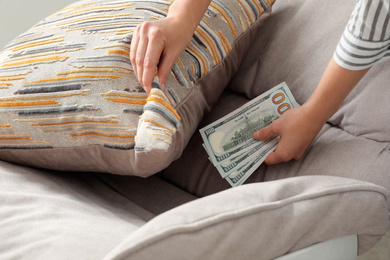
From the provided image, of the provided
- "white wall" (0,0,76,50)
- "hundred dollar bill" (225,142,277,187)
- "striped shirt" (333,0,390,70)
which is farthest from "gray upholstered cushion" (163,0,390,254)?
"white wall" (0,0,76,50)

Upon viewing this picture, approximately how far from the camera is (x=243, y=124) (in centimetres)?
101

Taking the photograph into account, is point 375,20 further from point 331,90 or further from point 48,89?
point 48,89

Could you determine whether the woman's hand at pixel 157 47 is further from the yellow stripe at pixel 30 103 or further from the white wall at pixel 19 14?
the white wall at pixel 19 14

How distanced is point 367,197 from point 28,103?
654mm

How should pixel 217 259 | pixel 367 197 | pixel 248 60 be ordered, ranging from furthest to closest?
pixel 248 60 < pixel 367 197 < pixel 217 259

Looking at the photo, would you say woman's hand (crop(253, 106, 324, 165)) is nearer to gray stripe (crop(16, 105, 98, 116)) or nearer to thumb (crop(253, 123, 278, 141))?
thumb (crop(253, 123, 278, 141))

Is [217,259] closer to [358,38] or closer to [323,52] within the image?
[358,38]

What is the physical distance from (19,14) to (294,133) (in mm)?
1341

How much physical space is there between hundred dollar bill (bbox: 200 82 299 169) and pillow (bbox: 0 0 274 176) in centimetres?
7

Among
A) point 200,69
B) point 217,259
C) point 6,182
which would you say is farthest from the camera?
point 200,69

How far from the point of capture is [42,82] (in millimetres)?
878

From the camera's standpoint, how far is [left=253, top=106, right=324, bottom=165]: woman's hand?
874 mm

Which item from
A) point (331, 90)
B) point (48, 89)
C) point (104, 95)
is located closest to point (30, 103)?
point (48, 89)

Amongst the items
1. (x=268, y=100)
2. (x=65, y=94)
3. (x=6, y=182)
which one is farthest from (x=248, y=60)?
(x=6, y=182)
